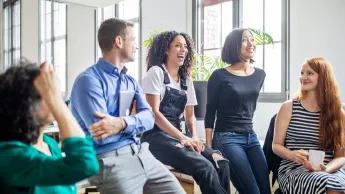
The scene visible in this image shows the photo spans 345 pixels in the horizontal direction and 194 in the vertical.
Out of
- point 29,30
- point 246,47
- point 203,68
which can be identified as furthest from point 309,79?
point 29,30

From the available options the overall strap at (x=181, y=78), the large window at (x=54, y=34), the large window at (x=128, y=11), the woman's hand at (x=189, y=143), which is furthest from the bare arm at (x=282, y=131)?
the large window at (x=128, y=11)

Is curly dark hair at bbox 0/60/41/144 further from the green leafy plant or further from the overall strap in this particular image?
the green leafy plant

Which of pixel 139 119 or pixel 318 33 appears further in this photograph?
pixel 318 33

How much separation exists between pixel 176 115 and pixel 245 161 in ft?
1.66

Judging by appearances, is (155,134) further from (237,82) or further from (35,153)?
(35,153)

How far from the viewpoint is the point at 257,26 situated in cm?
368

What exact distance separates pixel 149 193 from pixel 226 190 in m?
0.47

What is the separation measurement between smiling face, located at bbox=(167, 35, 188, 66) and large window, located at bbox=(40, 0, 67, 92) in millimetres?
1064

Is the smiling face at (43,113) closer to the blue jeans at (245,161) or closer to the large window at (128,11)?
the blue jeans at (245,161)

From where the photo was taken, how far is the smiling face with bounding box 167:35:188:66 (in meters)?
2.18

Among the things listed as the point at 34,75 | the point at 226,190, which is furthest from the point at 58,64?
the point at 34,75

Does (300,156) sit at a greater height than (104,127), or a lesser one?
lesser

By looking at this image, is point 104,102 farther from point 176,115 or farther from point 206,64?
point 206,64

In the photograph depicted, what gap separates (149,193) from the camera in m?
1.69
